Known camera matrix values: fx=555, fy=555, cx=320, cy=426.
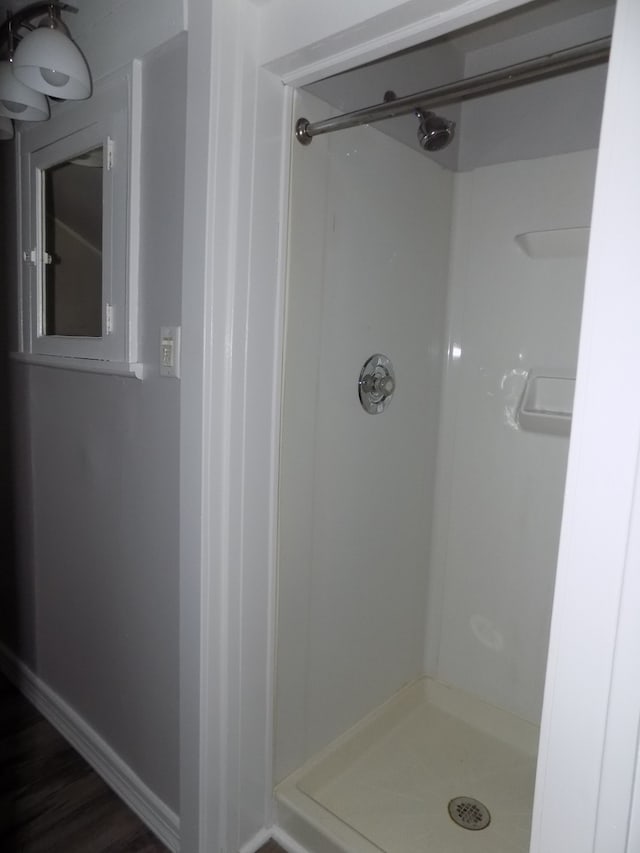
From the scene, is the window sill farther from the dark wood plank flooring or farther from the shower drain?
the shower drain

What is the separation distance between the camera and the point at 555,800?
29.2 inches

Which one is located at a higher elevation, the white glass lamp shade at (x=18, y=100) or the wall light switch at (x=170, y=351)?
the white glass lamp shade at (x=18, y=100)

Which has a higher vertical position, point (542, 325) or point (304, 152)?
point (304, 152)

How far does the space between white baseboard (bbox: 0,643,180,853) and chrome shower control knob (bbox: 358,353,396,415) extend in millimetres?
1209

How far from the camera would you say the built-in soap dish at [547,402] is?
170 cm

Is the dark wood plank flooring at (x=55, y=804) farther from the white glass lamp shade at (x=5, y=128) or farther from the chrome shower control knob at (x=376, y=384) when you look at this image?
the white glass lamp shade at (x=5, y=128)

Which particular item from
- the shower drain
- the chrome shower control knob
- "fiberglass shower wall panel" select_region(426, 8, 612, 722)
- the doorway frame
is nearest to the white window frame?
the doorway frame

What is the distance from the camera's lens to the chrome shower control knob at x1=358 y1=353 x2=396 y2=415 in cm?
161

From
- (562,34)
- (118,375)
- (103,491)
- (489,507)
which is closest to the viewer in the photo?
(118,375)

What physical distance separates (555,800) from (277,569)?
0.80 meters

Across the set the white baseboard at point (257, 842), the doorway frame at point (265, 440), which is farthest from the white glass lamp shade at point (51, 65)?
the white baseboard at point (257, 842)

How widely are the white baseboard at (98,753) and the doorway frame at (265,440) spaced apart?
0.47 ft

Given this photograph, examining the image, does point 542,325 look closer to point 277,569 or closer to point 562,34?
point 562,34

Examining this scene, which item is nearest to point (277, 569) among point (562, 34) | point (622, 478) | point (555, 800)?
point (555, 800)
